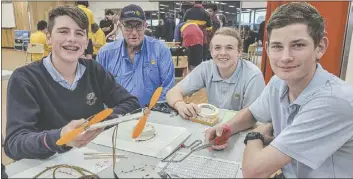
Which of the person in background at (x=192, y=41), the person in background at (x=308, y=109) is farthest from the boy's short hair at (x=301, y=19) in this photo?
the person in background at (x=192, y=41)

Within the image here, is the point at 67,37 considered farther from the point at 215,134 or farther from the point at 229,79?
the point at 229,79

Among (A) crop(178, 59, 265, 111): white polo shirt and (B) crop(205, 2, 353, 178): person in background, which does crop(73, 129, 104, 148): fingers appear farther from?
(A) crop(178, 59, 265, 111): white polo shirt

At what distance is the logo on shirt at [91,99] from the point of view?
97cm

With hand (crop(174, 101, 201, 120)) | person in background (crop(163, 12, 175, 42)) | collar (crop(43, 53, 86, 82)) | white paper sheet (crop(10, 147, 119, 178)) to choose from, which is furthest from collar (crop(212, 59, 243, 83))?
person in background (crop(163, 12, 175, 42))

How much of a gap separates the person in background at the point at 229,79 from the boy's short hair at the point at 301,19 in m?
0.84

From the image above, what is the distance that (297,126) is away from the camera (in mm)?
765

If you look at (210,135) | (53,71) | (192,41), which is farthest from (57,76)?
(192,41)

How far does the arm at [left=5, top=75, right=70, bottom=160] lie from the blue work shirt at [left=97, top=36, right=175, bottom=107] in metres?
0.88

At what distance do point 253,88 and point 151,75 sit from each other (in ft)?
2.30

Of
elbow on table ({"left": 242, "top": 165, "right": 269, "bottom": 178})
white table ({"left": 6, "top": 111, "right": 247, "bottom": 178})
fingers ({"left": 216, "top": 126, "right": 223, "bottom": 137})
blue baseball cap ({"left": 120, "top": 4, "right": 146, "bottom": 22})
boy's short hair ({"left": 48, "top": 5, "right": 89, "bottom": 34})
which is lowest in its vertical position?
white table ({"left": 6, "top": 111, "right": 247, "bottom": 178})

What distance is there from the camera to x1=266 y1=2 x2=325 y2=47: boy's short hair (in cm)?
76

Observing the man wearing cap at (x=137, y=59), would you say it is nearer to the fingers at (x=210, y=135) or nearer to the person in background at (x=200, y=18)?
the fingers at (x=210, y=135)

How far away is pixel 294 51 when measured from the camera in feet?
2.50

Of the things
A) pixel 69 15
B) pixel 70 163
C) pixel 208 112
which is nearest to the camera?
pixel 70 163
